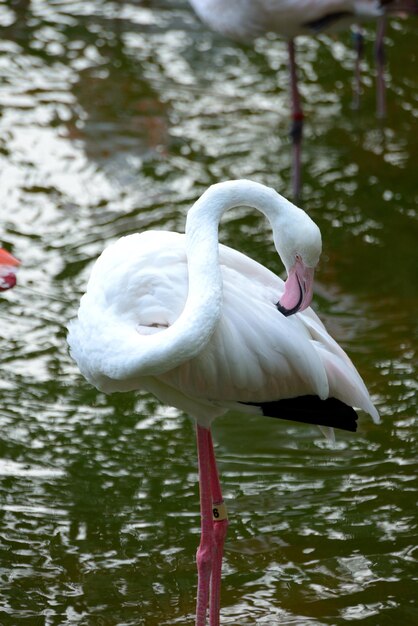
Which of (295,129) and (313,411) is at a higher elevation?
(313,411)

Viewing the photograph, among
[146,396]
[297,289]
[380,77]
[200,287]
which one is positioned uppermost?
[200,287]

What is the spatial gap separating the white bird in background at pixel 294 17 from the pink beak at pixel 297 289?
3.68 meters

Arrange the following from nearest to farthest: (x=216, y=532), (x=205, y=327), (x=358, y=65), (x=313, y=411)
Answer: (x=205, y=327), (x=313, y=411), (x=216, y=532), (x=358, y=65)

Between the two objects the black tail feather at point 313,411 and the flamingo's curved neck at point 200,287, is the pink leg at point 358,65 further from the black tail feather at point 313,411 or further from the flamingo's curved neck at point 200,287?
the flamingo's curved neck at point 200,287

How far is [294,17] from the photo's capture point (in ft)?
24.0

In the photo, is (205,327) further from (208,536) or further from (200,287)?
(208,536)

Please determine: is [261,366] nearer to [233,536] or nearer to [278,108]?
[233,536]

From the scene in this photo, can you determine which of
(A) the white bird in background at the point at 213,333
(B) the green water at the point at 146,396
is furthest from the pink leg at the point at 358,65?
(A) the white bird in background at the point at 213,333

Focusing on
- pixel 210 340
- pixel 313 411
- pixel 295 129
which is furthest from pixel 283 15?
pixel 210 340

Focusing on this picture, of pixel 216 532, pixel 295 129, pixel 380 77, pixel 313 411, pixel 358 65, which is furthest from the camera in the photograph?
pixel 358 65

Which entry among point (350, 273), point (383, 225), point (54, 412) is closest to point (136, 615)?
point (54, 412)

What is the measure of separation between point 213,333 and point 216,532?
2.74ft

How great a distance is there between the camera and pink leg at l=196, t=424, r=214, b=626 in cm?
393

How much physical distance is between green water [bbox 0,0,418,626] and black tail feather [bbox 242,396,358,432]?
26.1 inches
